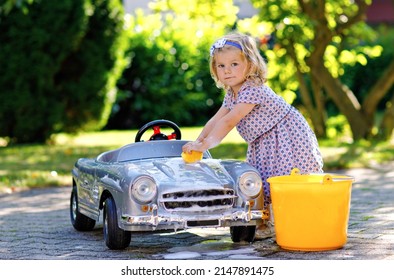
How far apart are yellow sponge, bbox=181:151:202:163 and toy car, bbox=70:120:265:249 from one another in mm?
39

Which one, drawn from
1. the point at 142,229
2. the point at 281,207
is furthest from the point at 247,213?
the point at 142,229

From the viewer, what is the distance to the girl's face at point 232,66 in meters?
5.67

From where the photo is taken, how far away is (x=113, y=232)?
5.23 metres

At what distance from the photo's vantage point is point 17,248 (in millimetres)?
5566

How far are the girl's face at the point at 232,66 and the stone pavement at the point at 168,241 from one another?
1030mm

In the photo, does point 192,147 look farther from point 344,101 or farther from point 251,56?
point 344,101

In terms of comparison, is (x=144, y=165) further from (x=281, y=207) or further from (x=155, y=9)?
(x=155, y=9)

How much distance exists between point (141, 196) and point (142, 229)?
186 mm

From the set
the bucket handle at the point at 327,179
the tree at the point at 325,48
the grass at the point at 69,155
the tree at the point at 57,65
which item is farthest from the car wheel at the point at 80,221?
the tree at the point at 57,65

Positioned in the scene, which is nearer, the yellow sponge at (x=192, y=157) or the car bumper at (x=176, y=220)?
the car bumper at (x=176, y=220)

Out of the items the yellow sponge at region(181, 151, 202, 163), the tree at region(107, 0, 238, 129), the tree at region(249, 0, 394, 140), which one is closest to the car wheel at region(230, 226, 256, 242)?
the yellow sponge at region(181, 151, 202, 163)

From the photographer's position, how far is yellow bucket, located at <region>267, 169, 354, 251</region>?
5.00m

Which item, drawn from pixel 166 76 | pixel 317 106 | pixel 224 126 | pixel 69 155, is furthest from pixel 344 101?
pixel 224 126

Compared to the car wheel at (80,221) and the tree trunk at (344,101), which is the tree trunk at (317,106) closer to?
the tree trunk at (344,101)
